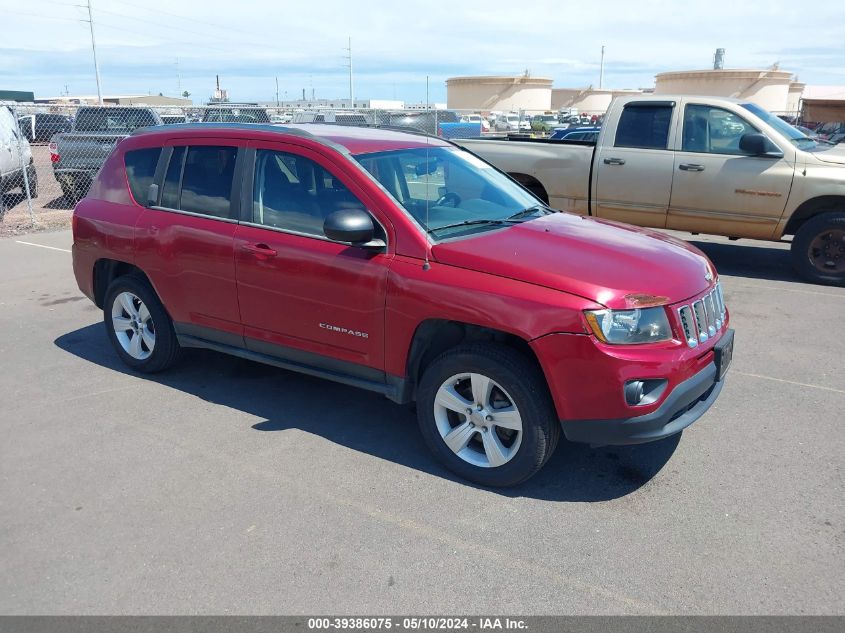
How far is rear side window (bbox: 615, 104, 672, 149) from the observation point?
336 inches

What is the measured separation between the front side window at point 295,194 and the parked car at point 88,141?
9.31m

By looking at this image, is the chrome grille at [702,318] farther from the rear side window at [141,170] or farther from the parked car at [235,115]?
the parked car at [235,115]

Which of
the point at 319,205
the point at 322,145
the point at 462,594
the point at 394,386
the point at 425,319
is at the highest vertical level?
the point at 322,145

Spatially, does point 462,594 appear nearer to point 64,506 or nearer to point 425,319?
point 425,319

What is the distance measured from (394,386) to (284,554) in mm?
1135

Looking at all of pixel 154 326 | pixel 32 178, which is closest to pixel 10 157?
pixel 32 178

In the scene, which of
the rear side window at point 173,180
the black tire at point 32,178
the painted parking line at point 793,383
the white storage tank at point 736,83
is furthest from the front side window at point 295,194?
the white storage tank at point 736,83

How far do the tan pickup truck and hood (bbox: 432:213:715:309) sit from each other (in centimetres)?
450

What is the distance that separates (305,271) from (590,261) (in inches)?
63.9

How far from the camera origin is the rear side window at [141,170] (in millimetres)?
5059

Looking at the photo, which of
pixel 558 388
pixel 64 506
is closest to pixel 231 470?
pixel 64 506

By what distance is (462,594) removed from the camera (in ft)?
9.55

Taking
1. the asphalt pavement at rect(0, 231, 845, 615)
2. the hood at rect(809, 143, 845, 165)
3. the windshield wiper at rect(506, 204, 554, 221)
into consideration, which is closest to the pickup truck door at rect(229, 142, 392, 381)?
the asphalt pavement at rect(0, 231, 845, 615)

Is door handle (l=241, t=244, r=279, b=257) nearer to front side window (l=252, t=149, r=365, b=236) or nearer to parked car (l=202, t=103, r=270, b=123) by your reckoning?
front side window (l=252, t=149, r=365, b=236)
